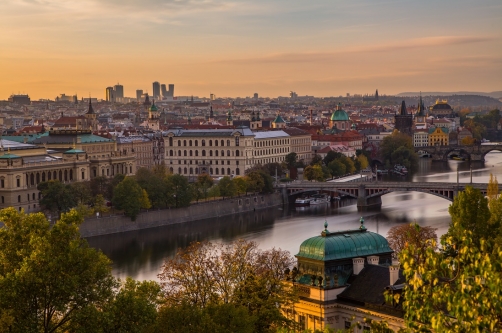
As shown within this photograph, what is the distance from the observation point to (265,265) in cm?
2220

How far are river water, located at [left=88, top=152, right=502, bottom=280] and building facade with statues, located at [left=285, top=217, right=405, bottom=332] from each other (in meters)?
14.8

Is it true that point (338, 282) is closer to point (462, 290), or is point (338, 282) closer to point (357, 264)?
point (357, 264)

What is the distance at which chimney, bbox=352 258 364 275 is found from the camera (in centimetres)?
1961

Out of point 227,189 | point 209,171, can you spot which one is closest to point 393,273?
point 227,189

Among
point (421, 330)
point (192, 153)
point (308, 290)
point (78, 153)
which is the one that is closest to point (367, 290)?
point (308, 290)

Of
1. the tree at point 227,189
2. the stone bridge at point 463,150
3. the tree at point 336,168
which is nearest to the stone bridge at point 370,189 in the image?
the tree at point 227,189

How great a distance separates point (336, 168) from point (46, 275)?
2252 inches

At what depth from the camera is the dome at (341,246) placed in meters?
19.6

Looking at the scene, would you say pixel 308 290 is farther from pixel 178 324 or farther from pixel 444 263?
pixel 444 263

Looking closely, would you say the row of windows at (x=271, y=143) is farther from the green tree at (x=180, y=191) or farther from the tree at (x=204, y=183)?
the green tree at (x=180, y=191)

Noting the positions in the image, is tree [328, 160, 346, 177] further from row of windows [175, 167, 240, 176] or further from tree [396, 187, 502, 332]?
tree [396, 187, 502, 332]

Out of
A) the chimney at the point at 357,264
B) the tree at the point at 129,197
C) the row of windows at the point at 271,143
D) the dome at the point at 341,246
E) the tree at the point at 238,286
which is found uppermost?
the dome at the point at 341,246

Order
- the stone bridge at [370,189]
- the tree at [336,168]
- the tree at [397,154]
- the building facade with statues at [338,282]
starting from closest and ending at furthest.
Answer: the building facade with statues at [338,282]
the stone bridge at [370,189]
the tree at [336,168]
the tree at [397,154]

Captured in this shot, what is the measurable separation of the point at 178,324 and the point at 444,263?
8.35m
